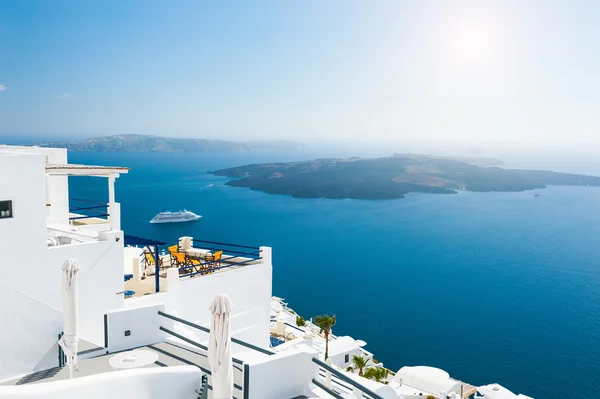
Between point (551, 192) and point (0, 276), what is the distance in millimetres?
188545

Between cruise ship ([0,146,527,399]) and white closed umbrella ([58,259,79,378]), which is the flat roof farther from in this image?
white closed umbrella ([58,259,79,378])

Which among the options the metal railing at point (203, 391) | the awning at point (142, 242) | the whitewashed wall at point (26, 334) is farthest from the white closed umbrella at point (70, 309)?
the awning at point (142, 242)

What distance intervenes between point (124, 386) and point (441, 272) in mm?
68233

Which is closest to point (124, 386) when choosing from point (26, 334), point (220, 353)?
point (220, 353)

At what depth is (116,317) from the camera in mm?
6742

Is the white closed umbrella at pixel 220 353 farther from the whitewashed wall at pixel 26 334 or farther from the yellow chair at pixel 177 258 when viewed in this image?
the yellow chair at pixel 177 258

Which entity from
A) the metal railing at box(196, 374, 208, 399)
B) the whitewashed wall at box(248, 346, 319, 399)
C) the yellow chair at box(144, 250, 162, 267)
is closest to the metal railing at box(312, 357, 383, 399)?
the whitewashed wall at box(248, 346, 319, 399)

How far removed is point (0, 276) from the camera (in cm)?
877

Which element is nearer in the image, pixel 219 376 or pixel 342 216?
pixel 219 376

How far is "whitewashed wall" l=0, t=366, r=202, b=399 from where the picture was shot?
4.14 m

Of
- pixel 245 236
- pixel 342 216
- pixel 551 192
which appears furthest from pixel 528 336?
pixel 551 192

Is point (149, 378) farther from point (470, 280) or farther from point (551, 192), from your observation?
point (551, 192)

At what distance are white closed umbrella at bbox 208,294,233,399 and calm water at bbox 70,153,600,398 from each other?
3734 cm

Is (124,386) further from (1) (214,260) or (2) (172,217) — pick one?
(2) (172,217)
